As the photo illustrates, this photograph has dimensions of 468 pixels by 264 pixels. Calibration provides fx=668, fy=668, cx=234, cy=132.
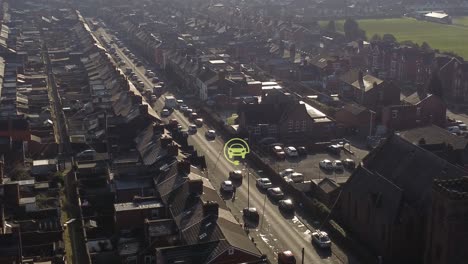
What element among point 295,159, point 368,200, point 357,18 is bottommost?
point 357,18

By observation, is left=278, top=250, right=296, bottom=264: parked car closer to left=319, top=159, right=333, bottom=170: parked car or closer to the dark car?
left=319, top=159, right=333, bottom=170: parked car

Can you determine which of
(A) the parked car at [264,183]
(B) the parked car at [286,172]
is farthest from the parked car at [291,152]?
(A) the parked car at [264,183]

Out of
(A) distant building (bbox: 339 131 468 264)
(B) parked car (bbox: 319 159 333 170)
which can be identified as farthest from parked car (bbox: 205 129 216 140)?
(A) distant building (bbox: 339 131 468 264)

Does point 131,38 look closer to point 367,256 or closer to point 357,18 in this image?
point 357,18

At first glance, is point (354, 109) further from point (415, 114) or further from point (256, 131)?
point (256, 131)

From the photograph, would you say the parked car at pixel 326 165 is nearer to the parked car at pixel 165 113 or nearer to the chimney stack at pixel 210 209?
the chimney stack at pixel 210 209

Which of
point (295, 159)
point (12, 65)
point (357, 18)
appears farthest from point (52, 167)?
point (357, 18)
